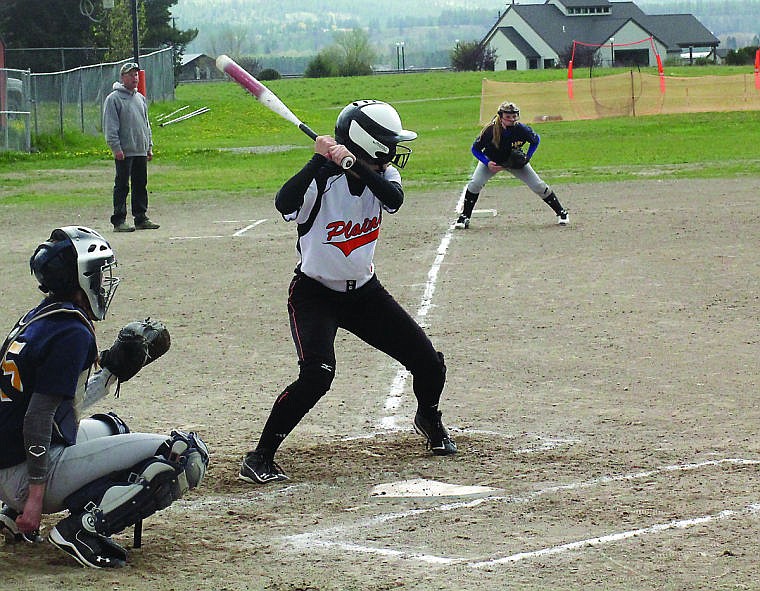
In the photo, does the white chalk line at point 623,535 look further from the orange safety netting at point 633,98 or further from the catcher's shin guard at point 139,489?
the orange safety netting at point 633,98

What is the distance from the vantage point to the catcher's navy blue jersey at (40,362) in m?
5.06

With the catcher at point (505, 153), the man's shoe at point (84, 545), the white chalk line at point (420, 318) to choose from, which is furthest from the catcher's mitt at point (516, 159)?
the man's shoe at point (84, 545)

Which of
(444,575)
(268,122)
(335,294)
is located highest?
(335,294)

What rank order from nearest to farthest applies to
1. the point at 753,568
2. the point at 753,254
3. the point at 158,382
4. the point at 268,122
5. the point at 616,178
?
the point at 753,568
the point at 158,382
the point at 753,254
the point at 616,178
the point at 268,122

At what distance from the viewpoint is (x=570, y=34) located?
5576 inches

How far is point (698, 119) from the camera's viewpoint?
1608 inches

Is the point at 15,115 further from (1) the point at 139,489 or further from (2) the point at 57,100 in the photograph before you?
(1) the point at 139,489

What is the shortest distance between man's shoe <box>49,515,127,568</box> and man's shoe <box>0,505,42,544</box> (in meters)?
0.31

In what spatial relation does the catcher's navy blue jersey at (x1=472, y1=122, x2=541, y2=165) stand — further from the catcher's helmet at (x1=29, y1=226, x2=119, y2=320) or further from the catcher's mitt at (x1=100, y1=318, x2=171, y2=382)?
the catcher's helmet at (x1=29, y1=226, x2=119, y2=320)

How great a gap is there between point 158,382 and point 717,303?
5626 millimetres

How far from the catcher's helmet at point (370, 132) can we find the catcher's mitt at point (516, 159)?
9.93 metres

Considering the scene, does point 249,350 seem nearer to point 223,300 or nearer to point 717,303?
point 223,300

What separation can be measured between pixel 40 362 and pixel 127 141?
41.9 feet

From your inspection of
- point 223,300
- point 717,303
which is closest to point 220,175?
point 223,300
